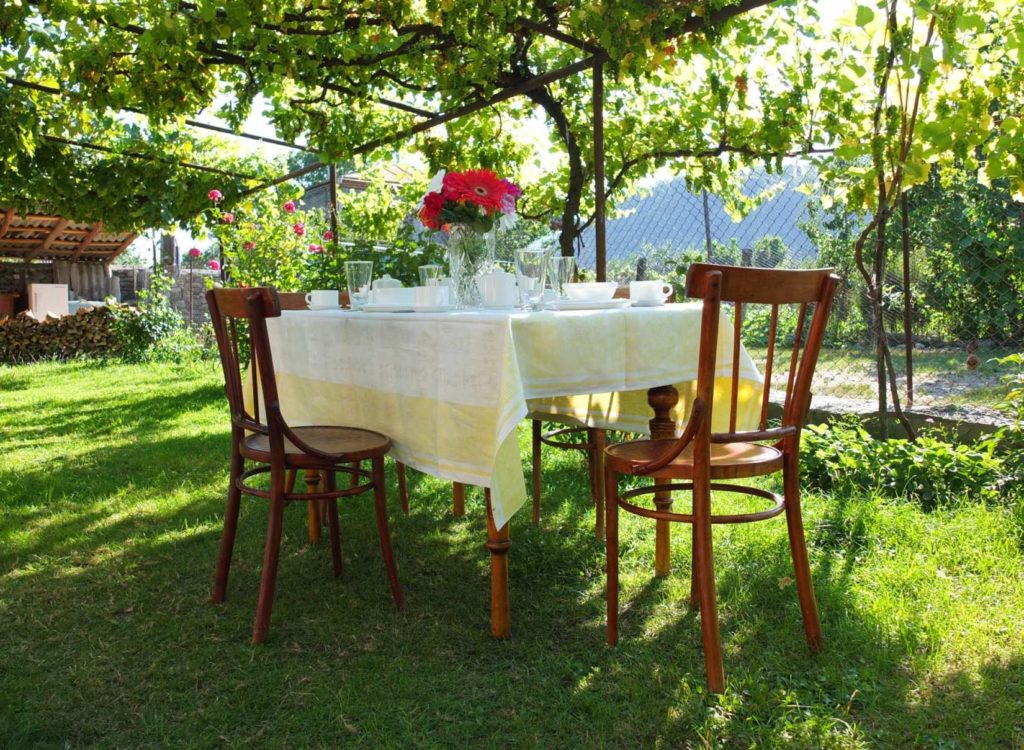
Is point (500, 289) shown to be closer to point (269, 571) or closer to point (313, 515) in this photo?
point (269, 571)

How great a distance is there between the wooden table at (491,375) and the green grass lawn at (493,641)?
0.26 m

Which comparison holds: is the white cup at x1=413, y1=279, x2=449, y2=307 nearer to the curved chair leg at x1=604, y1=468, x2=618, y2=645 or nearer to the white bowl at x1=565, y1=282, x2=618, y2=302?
the white bowl at x1=565, y1=282, x2=618, y2=302

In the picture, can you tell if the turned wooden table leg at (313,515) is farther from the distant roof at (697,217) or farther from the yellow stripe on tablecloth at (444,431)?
the distant roof at (697,217)

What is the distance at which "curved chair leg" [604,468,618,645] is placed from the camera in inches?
82.0

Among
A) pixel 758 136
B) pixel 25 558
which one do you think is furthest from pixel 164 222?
pixel 758 136

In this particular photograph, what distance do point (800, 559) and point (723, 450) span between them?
32 centimetres

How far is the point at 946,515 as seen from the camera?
2.91 m

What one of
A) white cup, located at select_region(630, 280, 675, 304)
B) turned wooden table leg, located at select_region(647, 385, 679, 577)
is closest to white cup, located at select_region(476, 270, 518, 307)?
white cup, located at select_region(630, 280, 675, 304)

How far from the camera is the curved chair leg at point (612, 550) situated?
2.08 meters

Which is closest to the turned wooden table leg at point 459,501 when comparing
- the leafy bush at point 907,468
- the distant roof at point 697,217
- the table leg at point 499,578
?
the table leg at point 499,578

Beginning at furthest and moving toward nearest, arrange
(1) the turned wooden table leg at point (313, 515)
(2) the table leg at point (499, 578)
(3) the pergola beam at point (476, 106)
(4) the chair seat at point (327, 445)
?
(3) the pergola beam at point (476, 106), (1) the turned wooden table leg at point (313, 515), (4) the chair seat at point (327, 445), (2) the table leg at point (499, 578)

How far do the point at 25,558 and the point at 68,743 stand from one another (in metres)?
1.42

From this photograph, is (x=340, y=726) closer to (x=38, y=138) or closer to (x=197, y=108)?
(x=197, y=108)

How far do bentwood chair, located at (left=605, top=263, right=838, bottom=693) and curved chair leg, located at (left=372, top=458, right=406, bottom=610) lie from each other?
0.65 m
